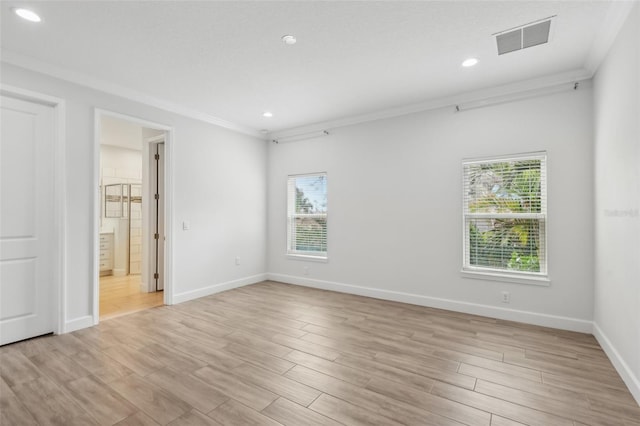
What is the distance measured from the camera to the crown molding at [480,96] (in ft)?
10.9

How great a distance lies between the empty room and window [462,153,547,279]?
0.03m

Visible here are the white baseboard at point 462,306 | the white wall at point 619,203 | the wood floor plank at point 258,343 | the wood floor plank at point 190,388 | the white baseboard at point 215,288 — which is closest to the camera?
the wood floor plank at point 190,388

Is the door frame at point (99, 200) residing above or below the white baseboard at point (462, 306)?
above

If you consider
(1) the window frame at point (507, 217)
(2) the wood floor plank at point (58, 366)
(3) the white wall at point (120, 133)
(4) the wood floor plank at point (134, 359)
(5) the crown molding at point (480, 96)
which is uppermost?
(3) the white wall at point (120, 133)

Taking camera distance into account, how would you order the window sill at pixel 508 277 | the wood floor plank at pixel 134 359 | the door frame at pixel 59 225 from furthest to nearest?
the window sill at pixel 508 277, the door frame at pixel 59 225, the wood floor plank at pixel 134 359

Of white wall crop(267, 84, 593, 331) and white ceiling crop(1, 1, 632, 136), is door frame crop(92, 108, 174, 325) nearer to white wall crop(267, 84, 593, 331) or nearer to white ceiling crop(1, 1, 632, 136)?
white ceiling crop(1, 1, 632, 136)

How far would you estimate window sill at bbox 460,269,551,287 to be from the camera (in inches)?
136

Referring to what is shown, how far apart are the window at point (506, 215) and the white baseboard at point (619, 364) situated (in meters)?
0.72

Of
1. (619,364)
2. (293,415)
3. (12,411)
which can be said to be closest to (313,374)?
(293,415)

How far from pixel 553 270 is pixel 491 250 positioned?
64 centimetres

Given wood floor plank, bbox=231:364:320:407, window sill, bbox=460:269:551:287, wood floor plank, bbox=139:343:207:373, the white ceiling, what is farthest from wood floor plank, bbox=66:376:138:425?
window sill, bbox=460:269:551:287

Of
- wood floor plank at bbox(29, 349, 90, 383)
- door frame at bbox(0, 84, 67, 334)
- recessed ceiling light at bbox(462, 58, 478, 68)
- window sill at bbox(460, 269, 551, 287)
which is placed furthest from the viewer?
window sill at bbox(460, 269, 551, 287)

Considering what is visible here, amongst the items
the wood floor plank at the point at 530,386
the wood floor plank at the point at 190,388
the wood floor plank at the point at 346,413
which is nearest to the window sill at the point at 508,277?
the wood floor plank at the point at 530,386

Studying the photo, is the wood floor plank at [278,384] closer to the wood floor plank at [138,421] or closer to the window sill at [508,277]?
the wood floor plank at [138,421]
